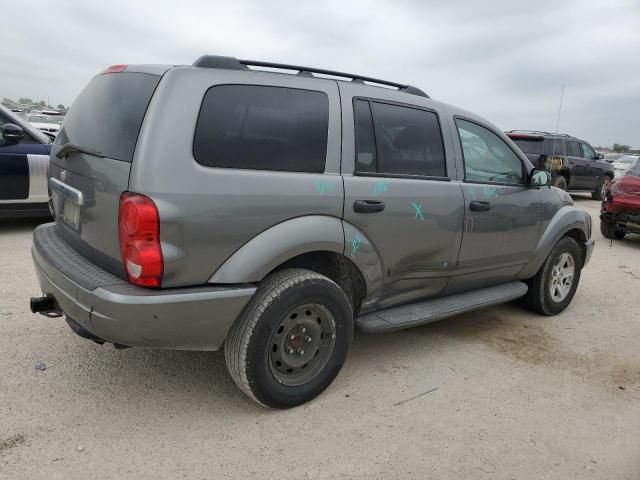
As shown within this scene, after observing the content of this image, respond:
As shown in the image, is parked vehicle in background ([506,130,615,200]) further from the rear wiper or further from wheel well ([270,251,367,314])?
the rear wiper

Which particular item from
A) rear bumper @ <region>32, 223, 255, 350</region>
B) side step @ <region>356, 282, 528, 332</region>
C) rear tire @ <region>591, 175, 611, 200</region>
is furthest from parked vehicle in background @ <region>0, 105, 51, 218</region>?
rear tire @ <region>591, 175, 611, 200</region>

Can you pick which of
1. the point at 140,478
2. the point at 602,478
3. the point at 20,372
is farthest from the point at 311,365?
the point at 20,372

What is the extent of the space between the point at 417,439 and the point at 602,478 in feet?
2.86

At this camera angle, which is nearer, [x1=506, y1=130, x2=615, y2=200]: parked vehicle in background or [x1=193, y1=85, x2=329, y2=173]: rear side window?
[x1=193, y1=85, x2=329, y2=173]: rear side window

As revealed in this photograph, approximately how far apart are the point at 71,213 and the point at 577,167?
1426cm

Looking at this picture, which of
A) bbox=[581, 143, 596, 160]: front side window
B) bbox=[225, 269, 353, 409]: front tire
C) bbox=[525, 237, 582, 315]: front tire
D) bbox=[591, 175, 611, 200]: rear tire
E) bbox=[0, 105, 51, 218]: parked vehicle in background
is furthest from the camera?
bbox=[591, 175, 611, 200]: rear tire

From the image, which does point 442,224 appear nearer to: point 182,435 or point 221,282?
point 221,282

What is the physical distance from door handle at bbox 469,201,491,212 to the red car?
579cm

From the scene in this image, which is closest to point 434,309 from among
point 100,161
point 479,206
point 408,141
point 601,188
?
point 479,206

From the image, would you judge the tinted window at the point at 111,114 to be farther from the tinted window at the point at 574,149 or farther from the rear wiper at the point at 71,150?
the tinted window at the point at 574,149

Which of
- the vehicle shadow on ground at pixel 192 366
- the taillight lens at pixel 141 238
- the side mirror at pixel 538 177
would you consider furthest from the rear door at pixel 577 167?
Result: the taillight lens at pixel 141 238

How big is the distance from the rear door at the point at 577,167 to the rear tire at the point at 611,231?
548 centimetres

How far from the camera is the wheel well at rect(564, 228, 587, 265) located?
188 inches

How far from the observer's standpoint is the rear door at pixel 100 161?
250 cm
